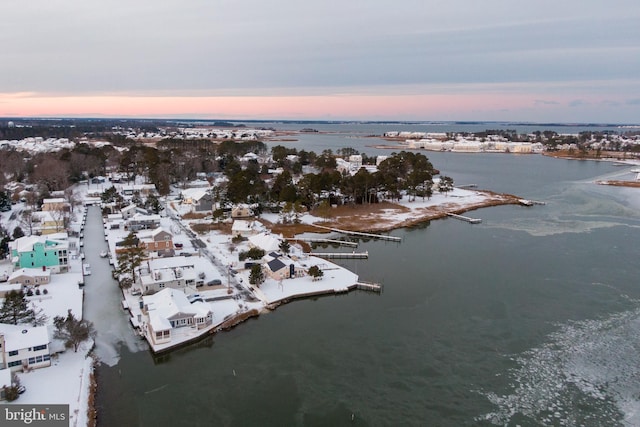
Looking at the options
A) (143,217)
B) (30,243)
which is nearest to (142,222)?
(143,217)

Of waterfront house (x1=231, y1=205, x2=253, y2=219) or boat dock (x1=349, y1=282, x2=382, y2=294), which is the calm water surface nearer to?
boat dock (x1=349, y1=282, x2=382, y2=294)

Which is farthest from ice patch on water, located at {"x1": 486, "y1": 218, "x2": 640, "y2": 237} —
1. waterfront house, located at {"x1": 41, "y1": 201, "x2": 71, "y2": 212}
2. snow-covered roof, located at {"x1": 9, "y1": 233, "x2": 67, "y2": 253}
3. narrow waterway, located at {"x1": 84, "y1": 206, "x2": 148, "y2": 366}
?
waterfront house, located at {"x1": 41, "y1": 201, "x2": 71, "y2": 212}

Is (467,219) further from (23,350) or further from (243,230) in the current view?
(23,350)

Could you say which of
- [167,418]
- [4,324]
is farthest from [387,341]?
[4,324]

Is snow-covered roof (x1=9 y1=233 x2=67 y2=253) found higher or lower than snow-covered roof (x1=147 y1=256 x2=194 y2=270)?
higher

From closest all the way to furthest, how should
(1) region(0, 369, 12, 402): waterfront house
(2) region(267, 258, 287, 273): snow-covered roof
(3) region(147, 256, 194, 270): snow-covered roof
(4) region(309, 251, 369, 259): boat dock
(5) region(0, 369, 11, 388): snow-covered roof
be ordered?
(1) region(0, 369, 12, 402): waterfront house
(5) region(0, 369, 11, 388): snow-covered roof
(3) region(147, 256, 194, 270): snow-covered roof
(2) region(267, 258, 287, 273): snow-covered roof
(4) region(309, 251, 369, 259): boat dock

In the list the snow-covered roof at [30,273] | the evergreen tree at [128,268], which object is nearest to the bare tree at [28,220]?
the snow-covered roof at [30,273]

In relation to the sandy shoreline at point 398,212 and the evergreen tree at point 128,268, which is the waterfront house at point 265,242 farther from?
the evergreen tree at point 128,268
